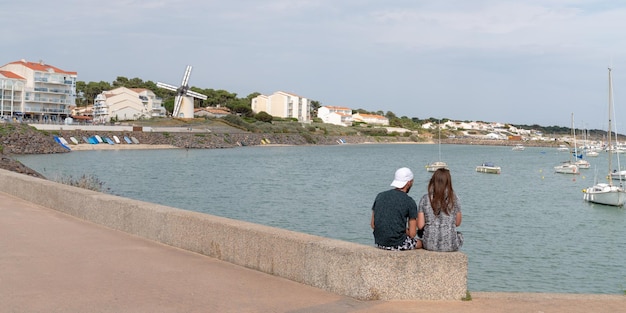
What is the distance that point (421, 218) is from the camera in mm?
7766

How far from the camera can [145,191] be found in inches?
1805

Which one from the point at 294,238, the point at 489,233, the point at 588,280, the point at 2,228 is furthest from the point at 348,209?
the point at 294,238

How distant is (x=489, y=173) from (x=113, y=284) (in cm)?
7588

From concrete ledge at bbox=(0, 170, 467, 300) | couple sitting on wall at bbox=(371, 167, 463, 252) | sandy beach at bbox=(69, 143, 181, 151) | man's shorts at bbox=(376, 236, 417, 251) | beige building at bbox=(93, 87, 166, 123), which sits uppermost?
beige building at bbox=(93, 87, 166, 123)

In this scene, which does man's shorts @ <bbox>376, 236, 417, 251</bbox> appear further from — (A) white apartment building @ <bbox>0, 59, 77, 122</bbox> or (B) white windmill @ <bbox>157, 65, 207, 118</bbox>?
(B) white windmill @ <bbox>157, 65, 207, 118</bbox>

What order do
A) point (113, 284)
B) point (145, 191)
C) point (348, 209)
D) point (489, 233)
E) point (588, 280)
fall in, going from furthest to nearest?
1. point (145, 191)
2. point (348, 209)
3. point (489, 233)
4. point (588, 280)
5. point (113, 284)

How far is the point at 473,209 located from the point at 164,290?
34600mm

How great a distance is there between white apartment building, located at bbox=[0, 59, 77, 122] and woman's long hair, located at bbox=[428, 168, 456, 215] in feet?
382

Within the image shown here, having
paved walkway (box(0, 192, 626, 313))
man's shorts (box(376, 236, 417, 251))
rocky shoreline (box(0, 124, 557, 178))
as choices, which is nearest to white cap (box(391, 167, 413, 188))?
man's shorts (box(376, 236, 417, 251))

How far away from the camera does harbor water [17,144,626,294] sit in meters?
22.1

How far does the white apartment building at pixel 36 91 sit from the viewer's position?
4529 inches

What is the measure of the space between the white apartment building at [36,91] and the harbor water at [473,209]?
1855 inches

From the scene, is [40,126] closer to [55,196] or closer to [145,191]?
[145,191]

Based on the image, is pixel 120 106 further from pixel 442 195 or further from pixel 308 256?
pixel 442 195
